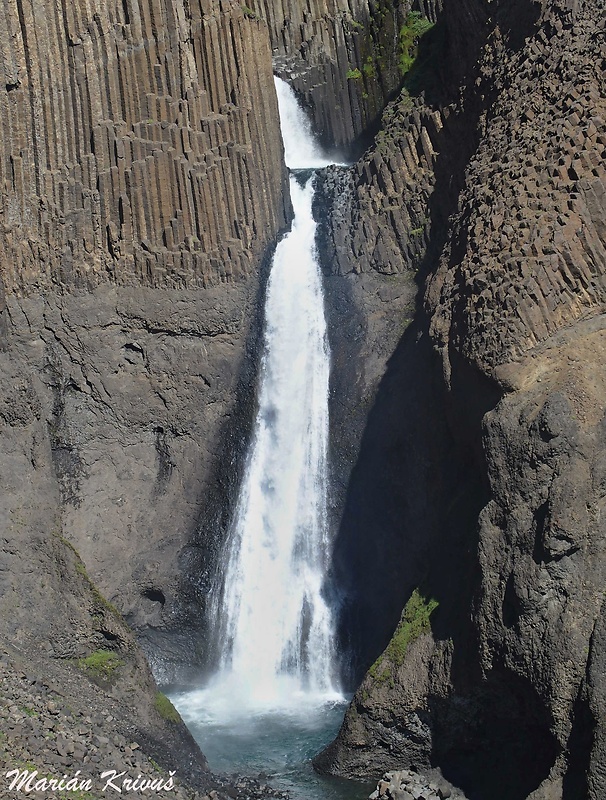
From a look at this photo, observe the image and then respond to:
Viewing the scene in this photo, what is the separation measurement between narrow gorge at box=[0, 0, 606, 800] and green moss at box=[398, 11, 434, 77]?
0.08m

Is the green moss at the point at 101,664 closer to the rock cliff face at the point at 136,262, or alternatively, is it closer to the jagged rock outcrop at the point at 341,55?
the rock cliff face at the point at 136,262

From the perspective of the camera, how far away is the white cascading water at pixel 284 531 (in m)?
21.0

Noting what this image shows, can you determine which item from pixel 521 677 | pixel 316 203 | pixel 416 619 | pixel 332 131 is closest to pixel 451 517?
pixel 416 619

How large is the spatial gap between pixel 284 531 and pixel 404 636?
18.0 ft

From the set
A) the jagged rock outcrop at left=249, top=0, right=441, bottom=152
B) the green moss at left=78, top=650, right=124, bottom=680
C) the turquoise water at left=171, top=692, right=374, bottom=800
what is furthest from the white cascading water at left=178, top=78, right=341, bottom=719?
the jagged rock outcrop at left=249, top=0, right=441, bottom=152

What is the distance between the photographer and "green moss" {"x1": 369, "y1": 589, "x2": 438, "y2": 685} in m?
17.3

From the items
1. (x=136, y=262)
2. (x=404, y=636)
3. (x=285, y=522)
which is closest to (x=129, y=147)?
(x=136, y=262)

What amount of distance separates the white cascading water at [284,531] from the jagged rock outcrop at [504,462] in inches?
35.9

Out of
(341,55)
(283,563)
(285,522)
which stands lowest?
(283,563)

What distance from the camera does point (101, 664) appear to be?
18.3 m

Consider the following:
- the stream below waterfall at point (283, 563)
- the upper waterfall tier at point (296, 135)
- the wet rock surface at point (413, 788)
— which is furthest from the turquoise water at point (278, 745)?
the upper waterfall tier at point (296, 135)

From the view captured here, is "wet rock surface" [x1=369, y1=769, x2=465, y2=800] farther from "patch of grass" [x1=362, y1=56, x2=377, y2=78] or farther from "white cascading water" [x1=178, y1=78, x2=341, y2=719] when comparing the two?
"patch of grass" [x1=362, y1=56, x2=377, y2=78]

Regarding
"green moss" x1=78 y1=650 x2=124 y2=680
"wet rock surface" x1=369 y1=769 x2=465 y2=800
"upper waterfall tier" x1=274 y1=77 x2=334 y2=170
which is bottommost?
"wet rock surface" x1=369 y1=769 x2=465 y2=800

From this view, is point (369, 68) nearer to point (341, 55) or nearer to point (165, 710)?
point (341, 55)
